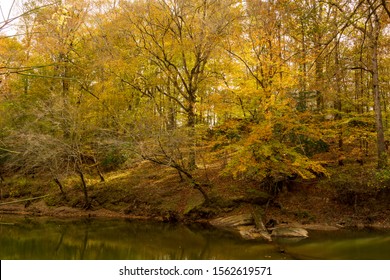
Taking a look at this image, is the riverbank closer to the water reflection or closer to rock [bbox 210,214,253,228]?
rock [bbox 210,214,253,228]

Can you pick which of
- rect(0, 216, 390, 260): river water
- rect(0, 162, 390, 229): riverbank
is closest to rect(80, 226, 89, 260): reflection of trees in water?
rect(0, 216, 390, 260): river water

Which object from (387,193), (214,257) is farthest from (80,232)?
(387,193)

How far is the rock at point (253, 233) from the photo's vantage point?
36.9 feet

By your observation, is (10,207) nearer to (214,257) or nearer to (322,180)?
(214,257)

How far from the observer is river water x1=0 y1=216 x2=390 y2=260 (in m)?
9.25

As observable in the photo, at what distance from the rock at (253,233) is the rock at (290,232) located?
327 mm

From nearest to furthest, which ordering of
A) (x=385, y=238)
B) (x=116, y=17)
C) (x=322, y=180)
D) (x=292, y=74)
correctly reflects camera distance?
(x=385, y=238), (x=292, y=74), (x=322, y=180), (x=116, y=17)

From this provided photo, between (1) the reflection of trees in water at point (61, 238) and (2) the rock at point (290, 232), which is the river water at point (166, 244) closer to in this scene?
(1) the reflection of trees in water at point (61, 238)

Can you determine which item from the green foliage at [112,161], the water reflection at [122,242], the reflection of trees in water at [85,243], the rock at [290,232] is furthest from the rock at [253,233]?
the green foliage at [112,161]

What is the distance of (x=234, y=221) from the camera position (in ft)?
43.7

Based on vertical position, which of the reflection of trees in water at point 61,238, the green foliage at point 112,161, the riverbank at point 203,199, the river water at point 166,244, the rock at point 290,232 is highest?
the green foliage at point 112,161

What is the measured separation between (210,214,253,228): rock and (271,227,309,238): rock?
61.8 inches

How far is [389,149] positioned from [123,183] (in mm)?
13480

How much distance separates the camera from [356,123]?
14.5 meters
